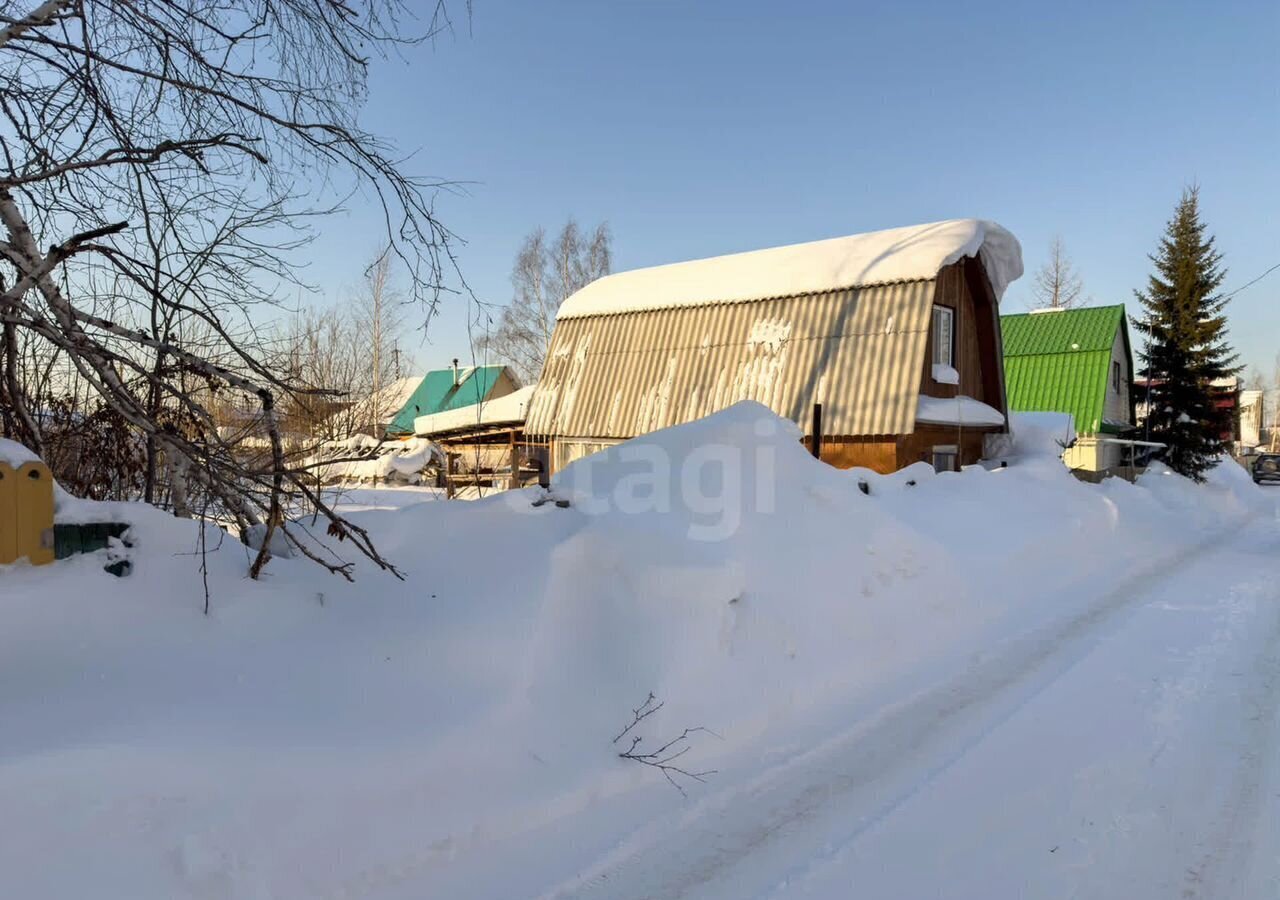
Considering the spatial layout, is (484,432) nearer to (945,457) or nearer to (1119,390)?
(945,457)

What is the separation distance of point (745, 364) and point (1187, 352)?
18962 millimetres

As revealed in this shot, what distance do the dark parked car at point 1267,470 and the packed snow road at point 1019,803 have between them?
1455 inches

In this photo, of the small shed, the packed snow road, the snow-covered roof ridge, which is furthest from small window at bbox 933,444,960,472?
the packed snow road

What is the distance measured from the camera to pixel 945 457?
16.1 meters

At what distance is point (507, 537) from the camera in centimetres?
509

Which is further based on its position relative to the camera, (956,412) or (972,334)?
(972,334)

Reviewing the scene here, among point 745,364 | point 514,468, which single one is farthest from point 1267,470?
point 514,468

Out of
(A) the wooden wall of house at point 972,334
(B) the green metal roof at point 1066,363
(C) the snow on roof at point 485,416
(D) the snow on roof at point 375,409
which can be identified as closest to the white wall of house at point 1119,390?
(B) the green metal roof at point 1066,363

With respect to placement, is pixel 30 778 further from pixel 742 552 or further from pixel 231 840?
pixel 742 552

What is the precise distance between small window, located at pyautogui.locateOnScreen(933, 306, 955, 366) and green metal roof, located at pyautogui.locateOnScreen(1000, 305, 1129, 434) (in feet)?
32.5

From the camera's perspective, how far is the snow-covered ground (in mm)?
2939

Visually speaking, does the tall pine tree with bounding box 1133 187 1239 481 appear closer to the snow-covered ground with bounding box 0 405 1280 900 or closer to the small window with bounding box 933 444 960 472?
the small window with bounding box 933 444 960 472

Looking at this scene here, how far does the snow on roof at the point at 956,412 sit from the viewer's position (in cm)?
1385

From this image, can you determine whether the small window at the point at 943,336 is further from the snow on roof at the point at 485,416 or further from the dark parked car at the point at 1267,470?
the dark parked car at the point at 1267,470
